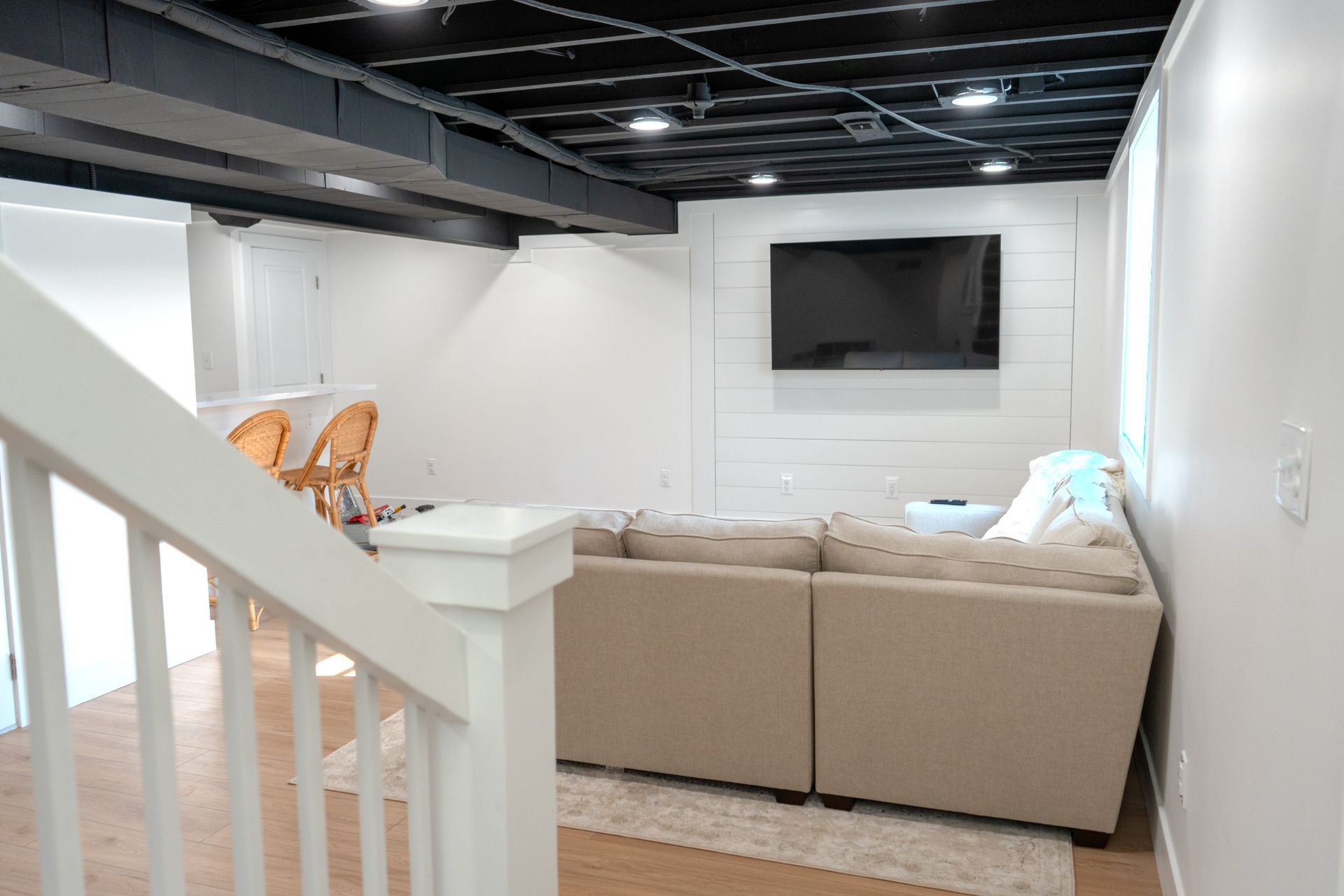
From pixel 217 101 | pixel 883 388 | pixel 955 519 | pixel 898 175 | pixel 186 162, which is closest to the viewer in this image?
pixel 217 101

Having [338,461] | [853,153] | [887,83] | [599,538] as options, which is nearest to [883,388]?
[853,153]

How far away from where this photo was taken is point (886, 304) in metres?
6.34

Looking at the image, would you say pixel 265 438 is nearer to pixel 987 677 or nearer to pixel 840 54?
pixel 840 54

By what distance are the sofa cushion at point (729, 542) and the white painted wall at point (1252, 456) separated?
0.95 m

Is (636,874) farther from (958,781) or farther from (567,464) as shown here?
(567,464)

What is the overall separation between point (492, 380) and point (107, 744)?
4422mm

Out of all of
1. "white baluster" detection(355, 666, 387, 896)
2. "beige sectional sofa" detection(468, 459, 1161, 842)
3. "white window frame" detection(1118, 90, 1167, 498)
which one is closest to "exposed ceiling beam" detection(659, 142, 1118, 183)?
"white window frame" detection(1118, 90, 1167, 498)

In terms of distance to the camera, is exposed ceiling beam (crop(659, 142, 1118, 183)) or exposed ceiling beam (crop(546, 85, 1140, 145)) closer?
exposed ceiling beam (crop(546, 85, 1140, 145))

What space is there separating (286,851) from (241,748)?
2.21 m

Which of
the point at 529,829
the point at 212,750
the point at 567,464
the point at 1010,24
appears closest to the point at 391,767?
the point at 212,750

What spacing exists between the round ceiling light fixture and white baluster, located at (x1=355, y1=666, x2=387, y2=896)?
3.46 meters

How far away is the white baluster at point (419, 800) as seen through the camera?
0.91 metres

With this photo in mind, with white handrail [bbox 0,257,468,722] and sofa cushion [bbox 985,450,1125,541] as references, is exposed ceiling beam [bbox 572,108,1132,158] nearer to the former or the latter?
sofa cushion [bbox 985,450,1125,541]

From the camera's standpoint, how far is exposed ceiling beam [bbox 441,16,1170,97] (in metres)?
3.00
